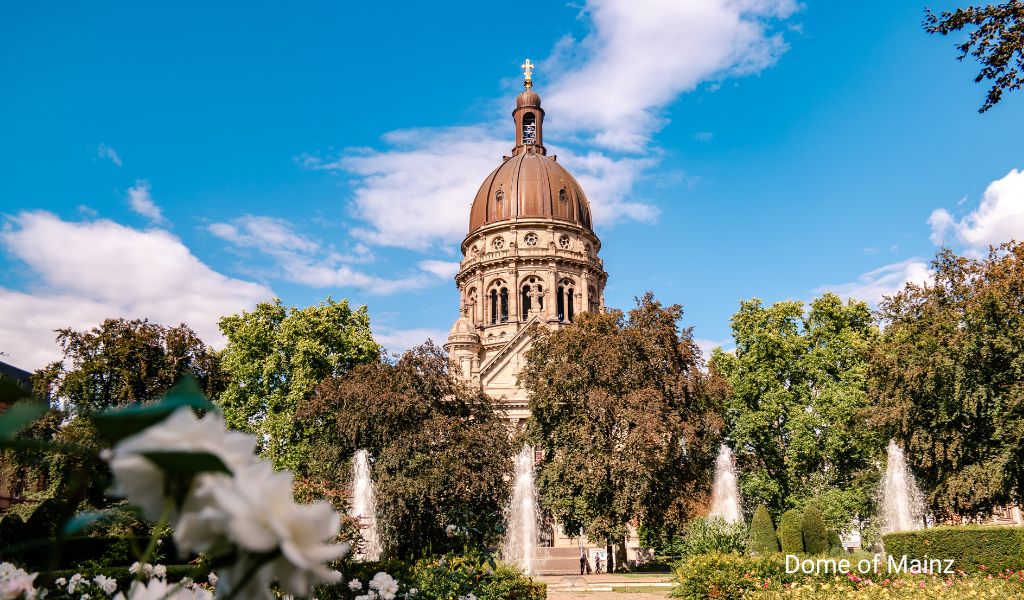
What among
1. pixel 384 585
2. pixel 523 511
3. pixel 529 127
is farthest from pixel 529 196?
pixel 384 585

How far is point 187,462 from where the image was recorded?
4.97 ft

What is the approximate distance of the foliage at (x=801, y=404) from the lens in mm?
38906

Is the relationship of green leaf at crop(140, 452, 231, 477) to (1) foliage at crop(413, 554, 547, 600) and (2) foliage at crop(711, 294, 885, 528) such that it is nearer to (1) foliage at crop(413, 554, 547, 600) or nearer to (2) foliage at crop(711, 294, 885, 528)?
(1) foliage at crop(413, 554, 547, 600)

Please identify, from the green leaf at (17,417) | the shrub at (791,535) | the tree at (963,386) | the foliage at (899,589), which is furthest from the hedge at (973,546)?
the green leaf at (17,417)

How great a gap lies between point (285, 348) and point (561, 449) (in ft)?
55.5

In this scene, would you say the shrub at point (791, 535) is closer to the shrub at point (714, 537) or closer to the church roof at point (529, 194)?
the shrub at point (714, 537)

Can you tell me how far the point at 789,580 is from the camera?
18906 millimetres

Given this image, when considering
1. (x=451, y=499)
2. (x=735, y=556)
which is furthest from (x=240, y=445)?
(x=451, y=499)

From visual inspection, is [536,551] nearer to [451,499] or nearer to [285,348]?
[451,499]

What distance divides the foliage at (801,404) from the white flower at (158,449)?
40100 millimetres

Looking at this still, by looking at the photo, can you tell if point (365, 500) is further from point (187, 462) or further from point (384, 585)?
point (187, 462)

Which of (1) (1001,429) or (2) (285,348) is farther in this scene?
(2) (285,348)

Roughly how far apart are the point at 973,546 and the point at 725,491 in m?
17.3

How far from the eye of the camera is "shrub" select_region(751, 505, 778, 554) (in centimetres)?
2452
